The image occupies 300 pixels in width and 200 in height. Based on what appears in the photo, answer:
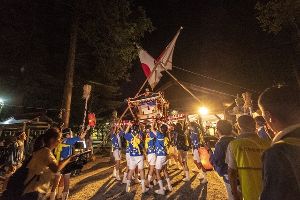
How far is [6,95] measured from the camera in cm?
1738

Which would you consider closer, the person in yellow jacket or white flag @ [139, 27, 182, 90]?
the person in yellow jacket

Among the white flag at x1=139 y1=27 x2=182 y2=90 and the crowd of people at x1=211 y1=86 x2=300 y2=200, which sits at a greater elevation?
the white flag at x1=139 y1=27 x2=182 y2=90

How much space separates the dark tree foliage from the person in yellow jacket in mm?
16502

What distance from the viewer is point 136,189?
977 cm

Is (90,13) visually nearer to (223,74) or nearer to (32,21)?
(32,21)

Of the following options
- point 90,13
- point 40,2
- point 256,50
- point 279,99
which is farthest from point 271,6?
point 279,99

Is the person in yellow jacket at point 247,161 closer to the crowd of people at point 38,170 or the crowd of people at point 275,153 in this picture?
the crowd of people at point 275,153

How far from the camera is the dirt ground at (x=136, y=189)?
28.7 ft

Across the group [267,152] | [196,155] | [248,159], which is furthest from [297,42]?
[267,152]

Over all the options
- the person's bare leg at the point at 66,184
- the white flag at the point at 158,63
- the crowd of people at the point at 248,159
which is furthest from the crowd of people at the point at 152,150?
the white flag at the point at 158,63

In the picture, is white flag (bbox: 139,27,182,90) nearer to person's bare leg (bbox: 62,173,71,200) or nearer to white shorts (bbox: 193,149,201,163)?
white shorts (bbox: 193,149,201,163)

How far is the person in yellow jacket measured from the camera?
3.28 m

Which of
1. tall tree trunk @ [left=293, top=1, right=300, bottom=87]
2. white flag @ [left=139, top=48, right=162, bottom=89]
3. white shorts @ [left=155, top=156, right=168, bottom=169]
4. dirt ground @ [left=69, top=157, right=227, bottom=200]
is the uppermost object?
tall tree trunk @ [left=293, top=1, right=300, bottom=87]

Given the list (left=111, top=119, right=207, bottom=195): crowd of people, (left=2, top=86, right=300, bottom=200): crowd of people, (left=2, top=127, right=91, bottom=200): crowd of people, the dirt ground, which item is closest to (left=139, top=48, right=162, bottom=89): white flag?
(left=111, top=119, right=207, bottom=195): crowd of people
